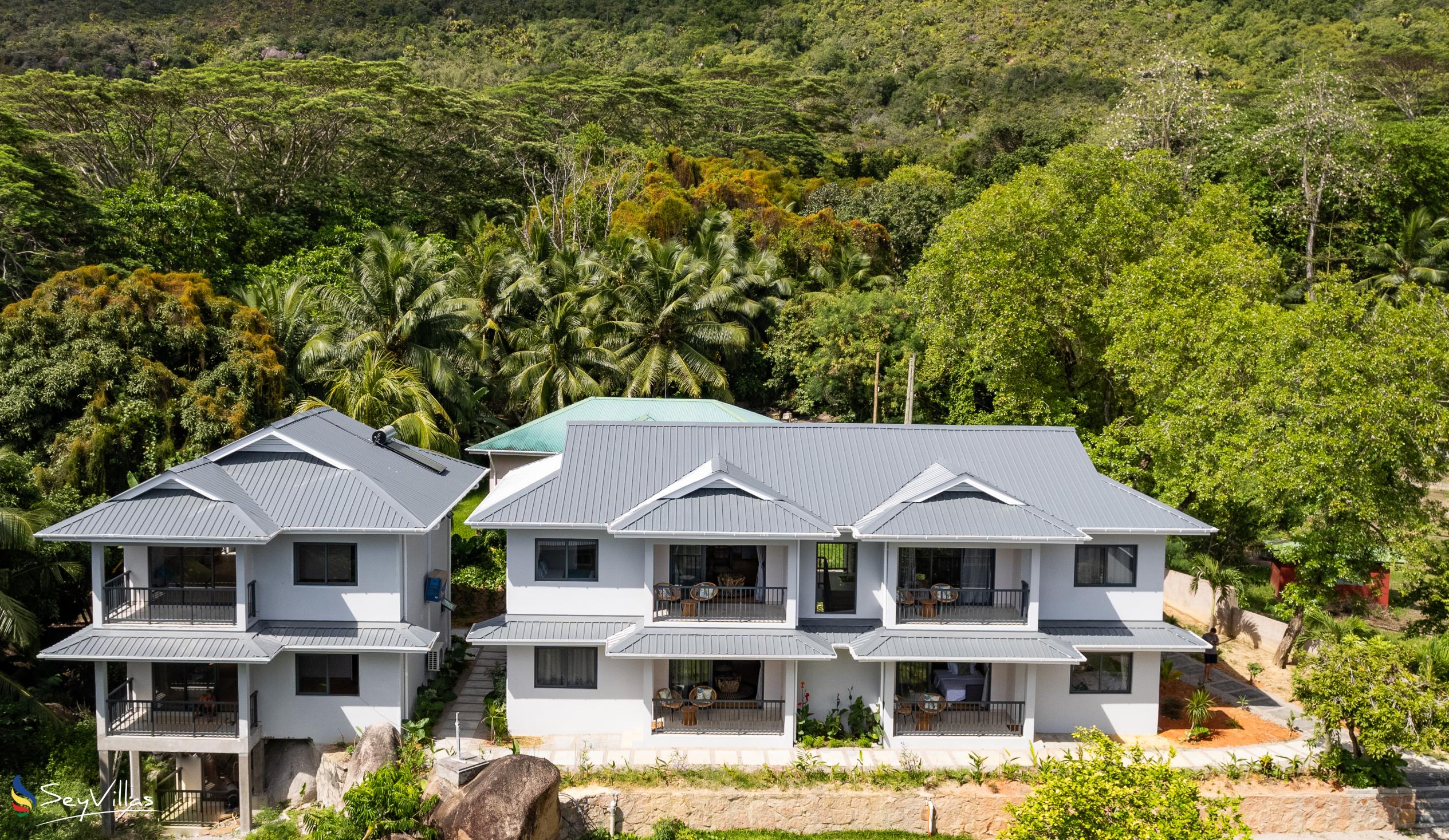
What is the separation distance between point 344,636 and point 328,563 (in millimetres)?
1517

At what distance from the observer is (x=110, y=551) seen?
23.1m

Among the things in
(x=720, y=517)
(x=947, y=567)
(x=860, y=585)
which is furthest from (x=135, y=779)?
(x=947, y=567)

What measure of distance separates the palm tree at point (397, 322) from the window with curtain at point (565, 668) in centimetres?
1417

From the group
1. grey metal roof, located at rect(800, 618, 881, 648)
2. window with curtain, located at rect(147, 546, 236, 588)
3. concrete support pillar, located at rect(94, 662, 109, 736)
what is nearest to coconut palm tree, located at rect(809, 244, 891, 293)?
grey metal roof, located at rect(800, 618, 881, 648)

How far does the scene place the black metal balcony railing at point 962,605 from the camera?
64.8 feet

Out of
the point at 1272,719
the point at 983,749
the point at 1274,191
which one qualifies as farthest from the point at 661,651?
the point at 1274,191

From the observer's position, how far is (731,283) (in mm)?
41531

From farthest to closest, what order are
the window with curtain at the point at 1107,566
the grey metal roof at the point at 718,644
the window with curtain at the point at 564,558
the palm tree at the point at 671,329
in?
the palm tree at the point at 671,329 → the window with curtain at the point at 1107,566 → the window with curtain at the point at 564,558 → the grey metal roof at the point at 718,644

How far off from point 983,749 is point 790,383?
80.4 feet

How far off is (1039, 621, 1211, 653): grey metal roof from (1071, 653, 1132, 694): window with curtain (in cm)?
61

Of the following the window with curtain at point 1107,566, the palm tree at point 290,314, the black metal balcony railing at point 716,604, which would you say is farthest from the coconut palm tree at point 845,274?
the black metal balcony railing at point 716,604

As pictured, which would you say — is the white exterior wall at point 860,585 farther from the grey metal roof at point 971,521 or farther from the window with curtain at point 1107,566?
the window with curtain at point 1107,566

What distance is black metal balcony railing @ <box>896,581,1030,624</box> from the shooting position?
64.8 feet

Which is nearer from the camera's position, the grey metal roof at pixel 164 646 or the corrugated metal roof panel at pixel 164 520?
the grey metal roof at pixel 164 646
